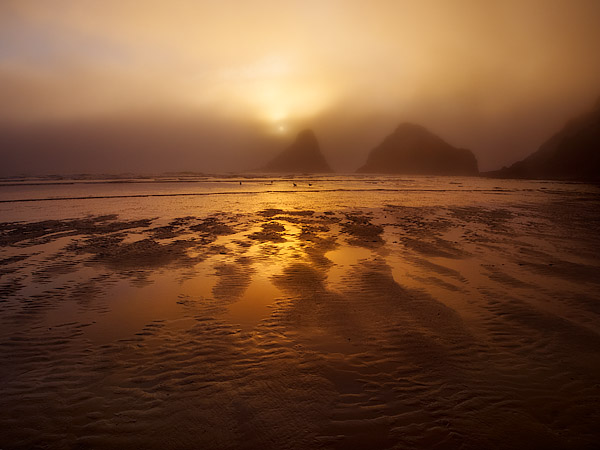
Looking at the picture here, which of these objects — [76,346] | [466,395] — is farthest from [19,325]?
[466,395]

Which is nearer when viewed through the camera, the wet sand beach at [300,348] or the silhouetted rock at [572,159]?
the wet sand beach at [300,348]

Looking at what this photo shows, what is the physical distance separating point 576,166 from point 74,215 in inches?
6380

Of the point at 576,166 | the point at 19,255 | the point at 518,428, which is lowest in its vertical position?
the point at 518,428

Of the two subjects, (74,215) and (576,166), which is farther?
(576,166)

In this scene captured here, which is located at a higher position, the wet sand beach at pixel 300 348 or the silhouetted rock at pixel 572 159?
the silhouetted rock at pixel 572 159

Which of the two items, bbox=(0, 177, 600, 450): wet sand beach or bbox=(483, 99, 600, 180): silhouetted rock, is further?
bbox=(483, 99, 600, 180): silhouetted rock

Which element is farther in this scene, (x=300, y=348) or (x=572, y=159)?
(x=572, y=159)

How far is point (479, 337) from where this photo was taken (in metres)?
6.16

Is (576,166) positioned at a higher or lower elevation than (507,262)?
higher

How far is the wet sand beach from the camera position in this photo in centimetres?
400

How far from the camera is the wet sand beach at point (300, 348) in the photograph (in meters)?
4.00

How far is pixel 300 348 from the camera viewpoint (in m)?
5.88

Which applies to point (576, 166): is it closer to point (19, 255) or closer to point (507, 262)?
point (507, 262)

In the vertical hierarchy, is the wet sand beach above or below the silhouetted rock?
below
